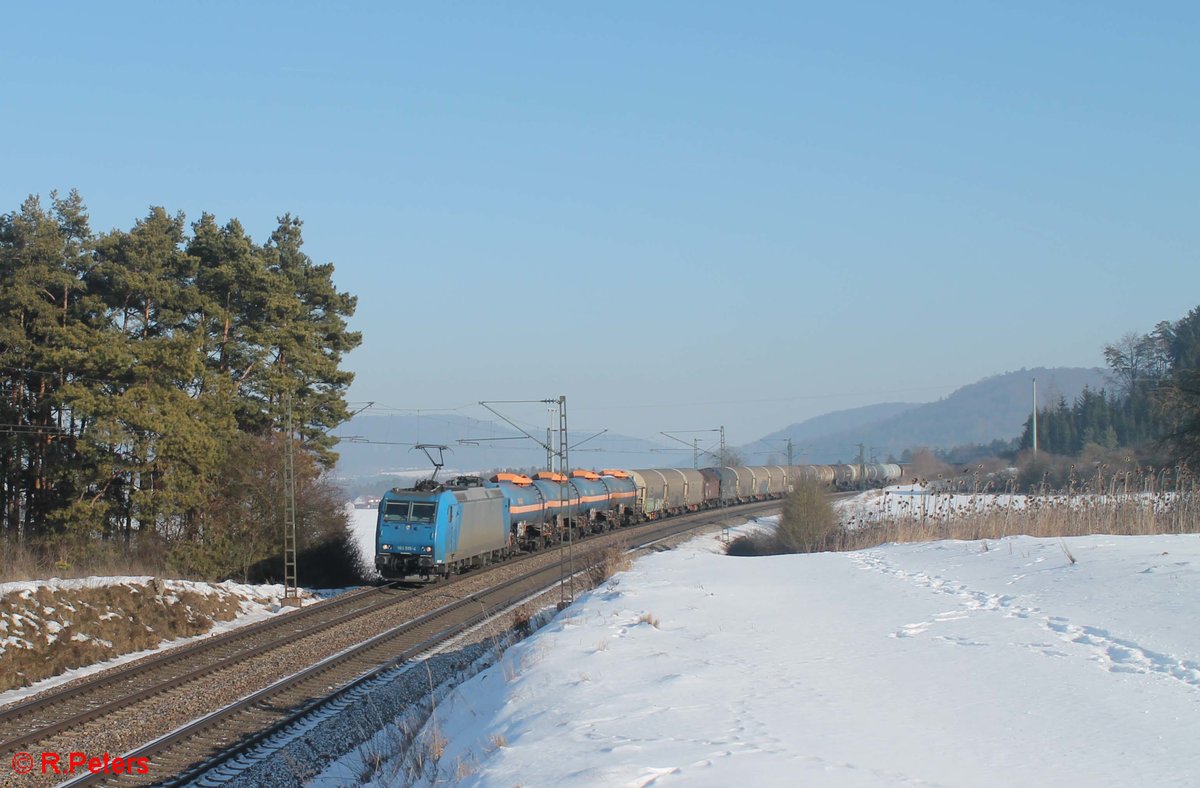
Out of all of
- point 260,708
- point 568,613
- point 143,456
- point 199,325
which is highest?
point 199,325

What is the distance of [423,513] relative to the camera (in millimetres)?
30328

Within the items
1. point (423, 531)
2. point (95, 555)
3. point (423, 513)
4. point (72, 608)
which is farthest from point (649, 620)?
point (95, 555)

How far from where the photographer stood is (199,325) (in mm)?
37656

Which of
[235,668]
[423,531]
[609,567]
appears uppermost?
[423,531]

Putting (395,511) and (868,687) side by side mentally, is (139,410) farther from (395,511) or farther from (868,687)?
(868,687)

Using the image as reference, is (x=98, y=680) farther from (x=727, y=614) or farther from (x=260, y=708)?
(x=727, y=614)

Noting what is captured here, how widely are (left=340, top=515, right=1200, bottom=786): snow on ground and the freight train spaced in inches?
429

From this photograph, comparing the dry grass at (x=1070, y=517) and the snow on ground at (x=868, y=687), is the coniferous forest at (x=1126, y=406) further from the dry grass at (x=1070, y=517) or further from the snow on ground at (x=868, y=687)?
the snow on ground at (x=868, y=687)

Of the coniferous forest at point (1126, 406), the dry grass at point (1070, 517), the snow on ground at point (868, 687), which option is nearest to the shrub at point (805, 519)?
the dry grass at point (1070, 517)

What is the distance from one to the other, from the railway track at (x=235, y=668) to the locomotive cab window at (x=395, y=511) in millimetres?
2494

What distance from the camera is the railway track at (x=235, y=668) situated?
43.0 ft

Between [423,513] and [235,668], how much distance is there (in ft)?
40.9

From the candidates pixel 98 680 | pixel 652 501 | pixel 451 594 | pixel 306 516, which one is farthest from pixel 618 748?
pixel 652 501

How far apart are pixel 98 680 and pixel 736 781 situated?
14130mm
